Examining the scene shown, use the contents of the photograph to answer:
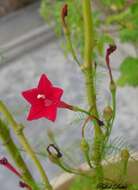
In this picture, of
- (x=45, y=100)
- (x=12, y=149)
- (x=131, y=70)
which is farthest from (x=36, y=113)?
(x=131, y=70)

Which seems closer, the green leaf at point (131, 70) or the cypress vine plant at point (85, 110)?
the cypress vine plant at point (85, 110)

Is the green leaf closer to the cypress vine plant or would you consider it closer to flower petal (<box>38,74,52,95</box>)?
the cypress vine plant

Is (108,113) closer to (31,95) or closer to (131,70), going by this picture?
(31,95)

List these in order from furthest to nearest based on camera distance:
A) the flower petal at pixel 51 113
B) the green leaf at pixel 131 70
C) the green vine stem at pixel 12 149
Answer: the green leaf at pixel 131 70, the green vine stem at pixel 12 149, the flower petal at pixel 51 113

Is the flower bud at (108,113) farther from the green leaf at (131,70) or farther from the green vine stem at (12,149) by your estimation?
the green leaf at (131,70)

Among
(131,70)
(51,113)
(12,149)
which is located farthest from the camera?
(131,70)

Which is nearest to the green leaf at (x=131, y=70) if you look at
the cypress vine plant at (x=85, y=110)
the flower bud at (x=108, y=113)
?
the cypress vine plant at (x=85, y=110)
